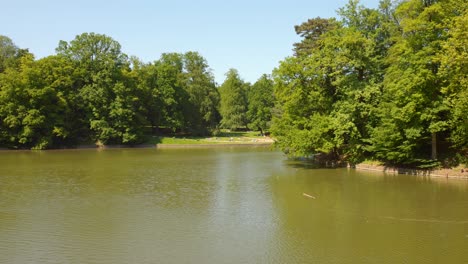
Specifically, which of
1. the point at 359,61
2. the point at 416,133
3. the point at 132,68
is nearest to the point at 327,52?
the point at 359,61

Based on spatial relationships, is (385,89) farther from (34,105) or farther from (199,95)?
(199,95)

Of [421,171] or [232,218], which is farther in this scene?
[421,171]

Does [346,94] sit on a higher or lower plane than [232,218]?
higher

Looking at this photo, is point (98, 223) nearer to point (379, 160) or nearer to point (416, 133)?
point (416, 133)

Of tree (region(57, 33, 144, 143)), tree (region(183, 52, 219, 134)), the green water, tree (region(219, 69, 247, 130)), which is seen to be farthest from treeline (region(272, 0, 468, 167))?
tree (region(219, 69, 247, 130))

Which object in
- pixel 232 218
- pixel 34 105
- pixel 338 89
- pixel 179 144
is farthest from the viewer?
pixel 179 144

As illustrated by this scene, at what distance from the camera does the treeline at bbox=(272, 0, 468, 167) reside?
83.8 ft

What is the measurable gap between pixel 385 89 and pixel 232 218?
18.4 meters

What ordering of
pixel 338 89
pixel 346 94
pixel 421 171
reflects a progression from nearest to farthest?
pixel 421 171
pixel 346 94
pixel 338 89

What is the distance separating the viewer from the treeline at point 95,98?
5500 centimetres

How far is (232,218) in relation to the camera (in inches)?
678

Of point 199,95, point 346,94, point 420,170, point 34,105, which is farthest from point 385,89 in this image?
point 199,95

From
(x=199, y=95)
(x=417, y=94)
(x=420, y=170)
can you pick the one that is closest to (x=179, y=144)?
(x=199, y=95)

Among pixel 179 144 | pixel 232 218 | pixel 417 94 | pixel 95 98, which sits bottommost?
pixel 232 218
